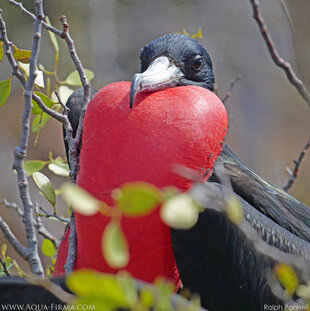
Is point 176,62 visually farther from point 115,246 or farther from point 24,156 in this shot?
point 115,246

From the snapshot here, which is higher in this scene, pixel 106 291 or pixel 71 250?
pixel 106 291

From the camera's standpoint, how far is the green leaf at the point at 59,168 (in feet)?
8.14

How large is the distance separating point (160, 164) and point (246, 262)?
41 cm

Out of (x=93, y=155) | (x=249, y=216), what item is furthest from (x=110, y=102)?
(x=249, y=216)

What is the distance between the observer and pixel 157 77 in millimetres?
2158

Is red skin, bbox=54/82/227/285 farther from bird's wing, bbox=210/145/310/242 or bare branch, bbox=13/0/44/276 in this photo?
bird's wing, bbox=210/145/310/242

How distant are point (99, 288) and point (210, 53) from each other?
20.2 ft

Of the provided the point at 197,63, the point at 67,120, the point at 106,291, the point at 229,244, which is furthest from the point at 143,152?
the point at 106,291

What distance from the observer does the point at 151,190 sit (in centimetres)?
102

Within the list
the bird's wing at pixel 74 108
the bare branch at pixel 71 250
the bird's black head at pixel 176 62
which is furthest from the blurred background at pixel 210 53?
the bare branch at pixel 71 250

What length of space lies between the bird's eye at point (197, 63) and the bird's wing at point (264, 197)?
297 mm

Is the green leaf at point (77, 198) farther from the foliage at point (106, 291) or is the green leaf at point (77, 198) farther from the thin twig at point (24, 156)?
the thin twig at point (24, 156)

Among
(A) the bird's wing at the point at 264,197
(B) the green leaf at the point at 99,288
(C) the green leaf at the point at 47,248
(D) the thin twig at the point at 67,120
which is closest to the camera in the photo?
(B) the green leaf at the point at 99,288

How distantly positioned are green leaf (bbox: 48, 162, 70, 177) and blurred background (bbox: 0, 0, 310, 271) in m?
3.38
